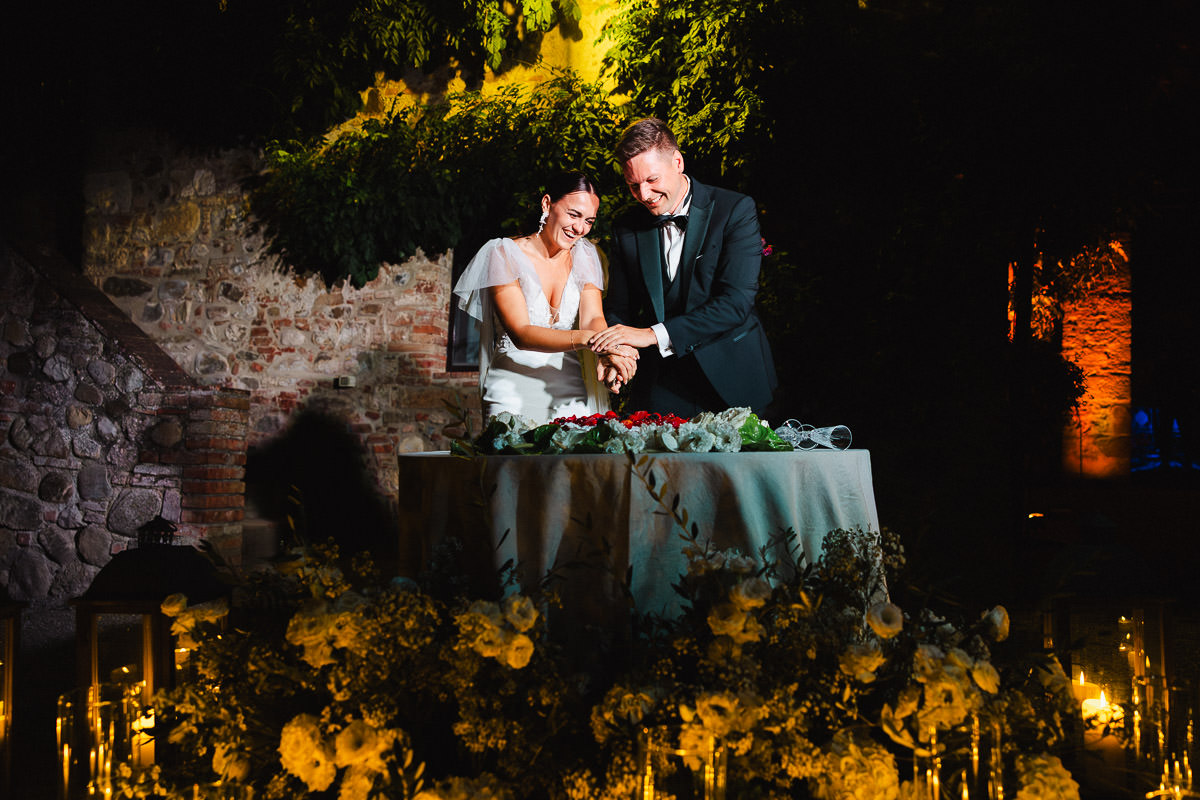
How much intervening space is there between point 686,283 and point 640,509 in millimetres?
1128

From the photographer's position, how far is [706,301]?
2.72 meters

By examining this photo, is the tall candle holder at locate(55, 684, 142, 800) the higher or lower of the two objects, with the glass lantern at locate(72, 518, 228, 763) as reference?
lower

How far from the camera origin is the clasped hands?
2568 millimetres

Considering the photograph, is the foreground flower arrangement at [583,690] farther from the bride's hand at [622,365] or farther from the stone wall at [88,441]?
the stone wall at [88,441]

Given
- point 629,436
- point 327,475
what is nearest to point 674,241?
point 629,436

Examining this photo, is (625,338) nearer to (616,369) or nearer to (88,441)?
(616,369)

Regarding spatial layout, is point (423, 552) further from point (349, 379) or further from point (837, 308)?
point (349, 379)

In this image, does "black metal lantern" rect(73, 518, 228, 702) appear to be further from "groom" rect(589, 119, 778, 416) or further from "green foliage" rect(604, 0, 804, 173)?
"green foliage" rect(604, 0, 804, 173)

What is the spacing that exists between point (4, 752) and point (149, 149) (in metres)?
6.69

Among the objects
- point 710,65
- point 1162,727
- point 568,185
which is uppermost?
point 710,65

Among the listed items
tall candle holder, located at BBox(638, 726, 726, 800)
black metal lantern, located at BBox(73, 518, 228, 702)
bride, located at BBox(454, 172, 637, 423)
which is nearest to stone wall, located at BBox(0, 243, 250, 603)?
bride, located at BBox(454, 172, 637, 423)

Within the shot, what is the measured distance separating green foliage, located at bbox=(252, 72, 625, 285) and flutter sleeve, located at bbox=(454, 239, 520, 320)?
358 centimetres

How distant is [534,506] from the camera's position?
193 centimetres

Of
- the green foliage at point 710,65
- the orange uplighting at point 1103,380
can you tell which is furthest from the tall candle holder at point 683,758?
the orange uplighting at point 1103,380
